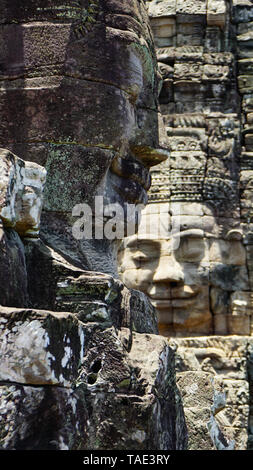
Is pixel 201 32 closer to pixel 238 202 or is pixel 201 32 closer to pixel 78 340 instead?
pixel 238 202

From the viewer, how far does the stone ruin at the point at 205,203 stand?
13656 millimetres

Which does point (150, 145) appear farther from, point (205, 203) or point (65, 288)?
point (205, 203)

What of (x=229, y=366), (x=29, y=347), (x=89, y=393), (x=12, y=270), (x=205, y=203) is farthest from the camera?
(x=205, y=203)

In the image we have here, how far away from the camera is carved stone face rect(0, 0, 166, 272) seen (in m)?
4.74

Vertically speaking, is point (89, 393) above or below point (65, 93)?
below

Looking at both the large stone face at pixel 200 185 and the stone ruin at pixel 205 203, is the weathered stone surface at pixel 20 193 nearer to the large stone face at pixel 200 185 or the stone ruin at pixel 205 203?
the stone ruin at pixel 205 203

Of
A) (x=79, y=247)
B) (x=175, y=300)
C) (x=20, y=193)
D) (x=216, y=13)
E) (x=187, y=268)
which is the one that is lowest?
(x=79, y=247)

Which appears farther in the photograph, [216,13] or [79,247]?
[216,13]

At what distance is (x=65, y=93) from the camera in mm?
4730

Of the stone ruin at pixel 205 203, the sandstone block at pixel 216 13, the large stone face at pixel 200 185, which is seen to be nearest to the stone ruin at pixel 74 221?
the stone ruin at pixel 205 203

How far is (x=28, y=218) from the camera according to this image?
3.95 meters

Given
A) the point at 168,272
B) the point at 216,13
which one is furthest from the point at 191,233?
the point at 216,13

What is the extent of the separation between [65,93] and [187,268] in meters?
9.35

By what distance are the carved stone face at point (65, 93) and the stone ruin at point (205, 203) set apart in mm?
8385
